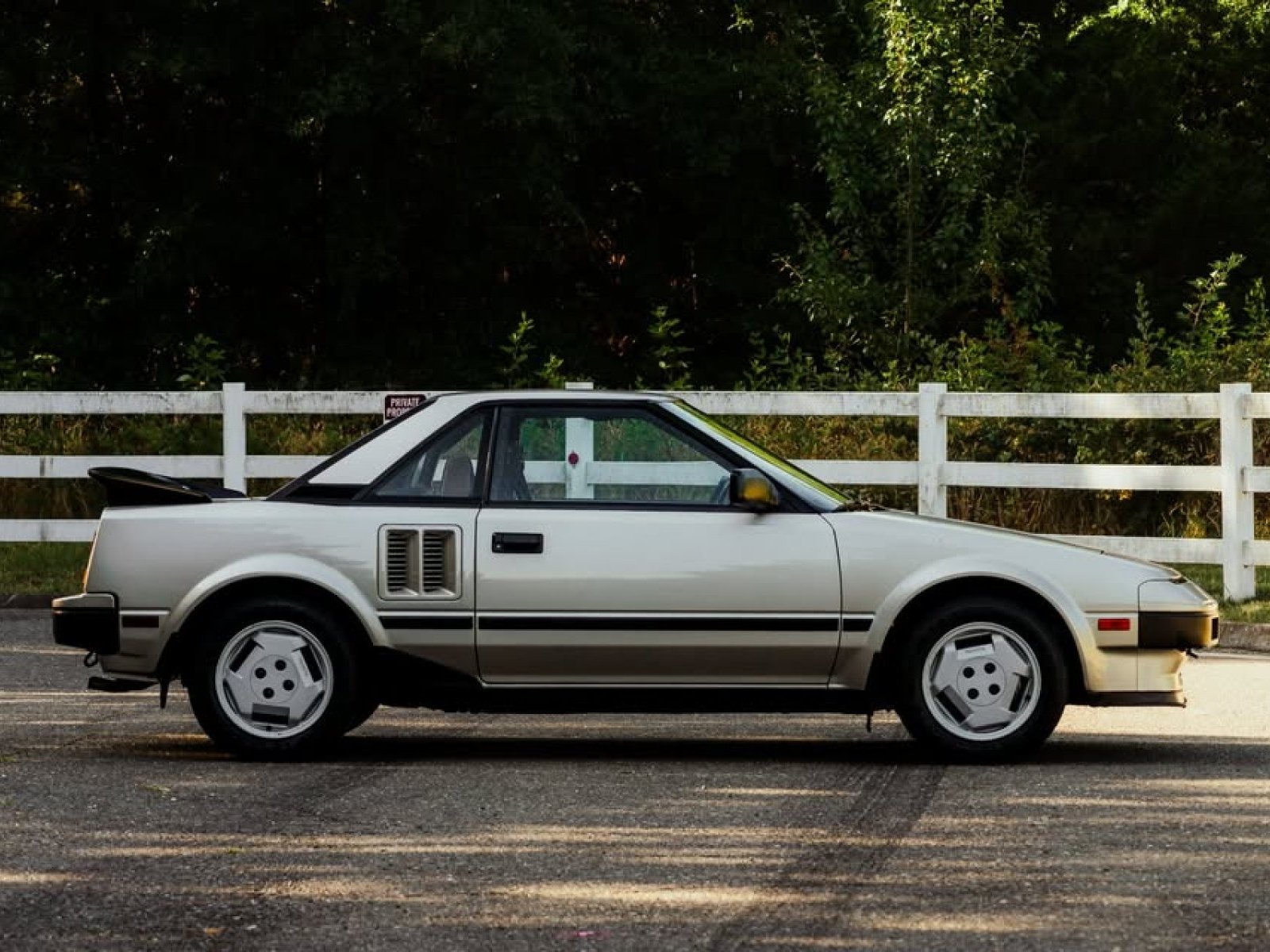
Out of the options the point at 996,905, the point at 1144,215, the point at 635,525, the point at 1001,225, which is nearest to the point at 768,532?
the point at 635,525

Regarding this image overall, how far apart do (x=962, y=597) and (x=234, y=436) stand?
10347 millimetres

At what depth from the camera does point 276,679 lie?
9.50 meters

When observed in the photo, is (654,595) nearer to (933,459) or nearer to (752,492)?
(752,492)

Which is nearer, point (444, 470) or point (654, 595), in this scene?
point (654, 595)

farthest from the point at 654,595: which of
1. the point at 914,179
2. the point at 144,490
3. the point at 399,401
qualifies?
the point at 914,179

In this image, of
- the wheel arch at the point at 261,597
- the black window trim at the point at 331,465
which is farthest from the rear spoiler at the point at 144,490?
the wheel arch at the point at 261,597

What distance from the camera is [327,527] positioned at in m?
9.48

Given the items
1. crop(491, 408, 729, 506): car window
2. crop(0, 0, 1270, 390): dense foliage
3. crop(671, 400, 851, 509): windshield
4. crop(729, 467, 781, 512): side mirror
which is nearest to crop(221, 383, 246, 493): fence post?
crop(491, 408, 729, 506): car window

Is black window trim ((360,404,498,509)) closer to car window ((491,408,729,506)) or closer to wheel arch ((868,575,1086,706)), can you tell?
car window ((491,408,729,506))

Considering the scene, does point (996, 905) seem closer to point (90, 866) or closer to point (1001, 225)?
point (90, 866)

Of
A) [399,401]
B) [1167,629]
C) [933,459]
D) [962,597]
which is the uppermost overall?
[399,401]

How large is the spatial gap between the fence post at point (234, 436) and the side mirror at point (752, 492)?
32.3ft

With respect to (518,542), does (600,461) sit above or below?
above

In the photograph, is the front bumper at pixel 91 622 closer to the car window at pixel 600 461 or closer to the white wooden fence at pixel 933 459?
the car window at pixel 600 461
